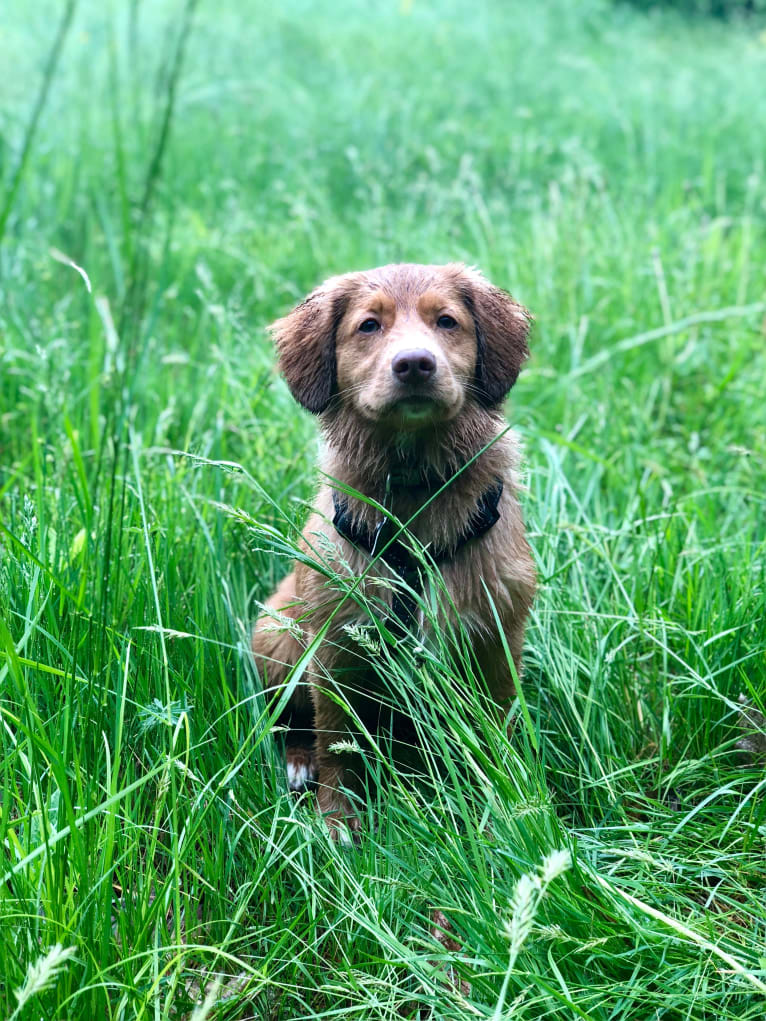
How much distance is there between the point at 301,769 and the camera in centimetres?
291

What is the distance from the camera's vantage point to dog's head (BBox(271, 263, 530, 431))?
2477mm

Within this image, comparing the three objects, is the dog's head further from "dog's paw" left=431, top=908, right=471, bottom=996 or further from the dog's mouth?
"dog's paw" left=431, top=908, right=471, bottom=996

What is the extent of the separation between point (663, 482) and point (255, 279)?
225 centimetres

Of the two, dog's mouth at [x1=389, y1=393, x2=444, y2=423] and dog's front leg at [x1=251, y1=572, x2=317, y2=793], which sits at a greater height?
dog's mouth at [x1=389, y1=393, x2=444, y2=423]

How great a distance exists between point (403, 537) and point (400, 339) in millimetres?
474

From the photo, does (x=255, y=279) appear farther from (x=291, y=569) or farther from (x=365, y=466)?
(x=365, y=466)

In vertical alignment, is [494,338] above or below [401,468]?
above

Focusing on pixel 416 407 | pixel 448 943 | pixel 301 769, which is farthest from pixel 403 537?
pixel 448 943

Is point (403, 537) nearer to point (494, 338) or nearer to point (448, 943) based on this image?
point (494, 338)

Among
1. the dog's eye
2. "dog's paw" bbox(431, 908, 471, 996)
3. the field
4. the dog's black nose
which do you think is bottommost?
"dog's paw" bbox(431, 908, 471, 996)

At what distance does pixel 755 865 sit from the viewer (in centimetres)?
204

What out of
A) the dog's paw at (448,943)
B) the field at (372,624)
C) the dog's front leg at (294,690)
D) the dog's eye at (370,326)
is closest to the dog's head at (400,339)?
the dog's eye at (370,326)

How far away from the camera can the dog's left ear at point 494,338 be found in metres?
2.67

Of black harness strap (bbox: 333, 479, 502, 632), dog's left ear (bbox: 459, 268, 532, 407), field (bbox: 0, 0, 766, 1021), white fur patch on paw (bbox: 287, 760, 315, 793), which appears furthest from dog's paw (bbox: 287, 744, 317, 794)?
dog's left ear (bbox: 459, 268, 532, 407)
